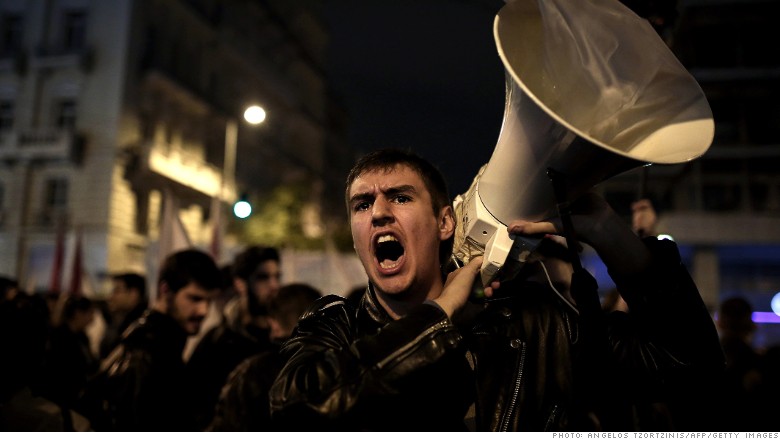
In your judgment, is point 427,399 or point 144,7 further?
point 144,7

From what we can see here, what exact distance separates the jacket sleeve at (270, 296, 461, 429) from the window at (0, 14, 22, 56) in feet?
94.2

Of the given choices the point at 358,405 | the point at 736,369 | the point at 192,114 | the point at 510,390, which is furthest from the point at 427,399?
the point at 192,114

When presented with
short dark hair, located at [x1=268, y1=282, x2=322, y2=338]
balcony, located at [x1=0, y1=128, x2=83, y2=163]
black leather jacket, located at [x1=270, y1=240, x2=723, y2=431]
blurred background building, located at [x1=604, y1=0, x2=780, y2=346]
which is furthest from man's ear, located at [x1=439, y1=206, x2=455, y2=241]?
balcony, located at [x1=0, y1=128, x2=83, y2=163]

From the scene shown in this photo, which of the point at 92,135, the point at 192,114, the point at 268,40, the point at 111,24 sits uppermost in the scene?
the point at 268,40

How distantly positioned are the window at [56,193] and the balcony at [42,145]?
90cm

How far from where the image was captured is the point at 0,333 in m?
3.26

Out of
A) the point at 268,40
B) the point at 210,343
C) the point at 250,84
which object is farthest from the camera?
the point at 268,40

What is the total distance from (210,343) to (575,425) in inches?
112

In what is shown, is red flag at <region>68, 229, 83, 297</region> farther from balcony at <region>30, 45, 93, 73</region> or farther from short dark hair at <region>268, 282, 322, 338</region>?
balcony at <region>30, 45, 93, 73</region>

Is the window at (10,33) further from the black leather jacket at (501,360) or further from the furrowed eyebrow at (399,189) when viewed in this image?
the black leather jacket at (501,360)

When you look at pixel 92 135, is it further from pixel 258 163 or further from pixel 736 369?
pixel 736 369

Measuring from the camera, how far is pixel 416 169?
217 centimetres

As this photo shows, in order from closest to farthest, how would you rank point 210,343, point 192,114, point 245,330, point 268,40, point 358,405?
point 358,405
point 210,343
point 245,330
point 192,114
point 268,40

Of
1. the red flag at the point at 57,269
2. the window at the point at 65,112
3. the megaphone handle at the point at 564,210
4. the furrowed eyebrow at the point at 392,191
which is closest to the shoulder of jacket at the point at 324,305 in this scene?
the furrowed eyebrow at the point at 392,191
